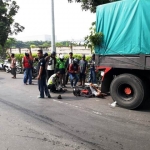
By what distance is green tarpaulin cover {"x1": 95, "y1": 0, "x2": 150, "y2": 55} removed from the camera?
6543 mm

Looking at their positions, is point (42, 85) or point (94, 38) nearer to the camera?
point (94, 38)

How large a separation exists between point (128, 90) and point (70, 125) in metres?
2.47

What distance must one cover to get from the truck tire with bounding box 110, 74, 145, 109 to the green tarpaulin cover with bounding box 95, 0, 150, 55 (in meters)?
0.76

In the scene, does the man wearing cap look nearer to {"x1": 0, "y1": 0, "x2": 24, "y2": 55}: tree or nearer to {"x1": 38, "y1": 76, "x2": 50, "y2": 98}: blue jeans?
{"x1": 38, "y1": 76, "x2": 50, "y2": 98}: blue jeans

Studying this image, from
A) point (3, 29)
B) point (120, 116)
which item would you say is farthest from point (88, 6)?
point (3, 29)

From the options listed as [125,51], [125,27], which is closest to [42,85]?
[125,51]

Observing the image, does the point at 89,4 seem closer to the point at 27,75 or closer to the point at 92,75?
the point at 92,75

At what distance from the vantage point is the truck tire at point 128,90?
6.73 metres

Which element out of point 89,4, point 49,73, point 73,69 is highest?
point 89,4

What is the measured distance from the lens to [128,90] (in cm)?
714

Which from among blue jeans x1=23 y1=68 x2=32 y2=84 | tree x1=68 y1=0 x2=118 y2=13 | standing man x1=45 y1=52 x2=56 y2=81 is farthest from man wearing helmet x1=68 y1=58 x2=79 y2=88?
tree x1=68 y1=0 x2=118 y2=13

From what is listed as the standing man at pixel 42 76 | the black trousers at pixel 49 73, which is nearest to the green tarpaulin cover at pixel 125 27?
the standing man at pixel 42 76

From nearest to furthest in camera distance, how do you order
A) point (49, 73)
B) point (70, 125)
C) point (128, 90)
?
point (70, 125), point (128, 90), point (49, 73)

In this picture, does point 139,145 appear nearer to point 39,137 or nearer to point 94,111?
point 39,137
